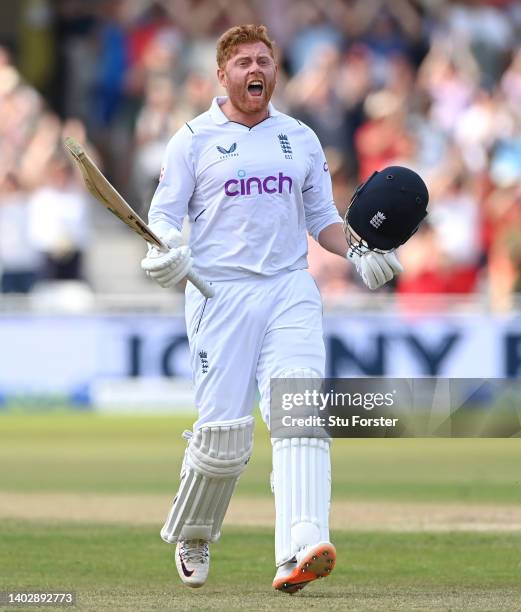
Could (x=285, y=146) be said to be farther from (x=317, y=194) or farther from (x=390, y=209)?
(x=390, y=209)

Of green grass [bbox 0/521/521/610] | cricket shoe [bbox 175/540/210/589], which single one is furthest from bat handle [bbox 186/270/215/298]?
green grass [bbox 0/521/521/610]

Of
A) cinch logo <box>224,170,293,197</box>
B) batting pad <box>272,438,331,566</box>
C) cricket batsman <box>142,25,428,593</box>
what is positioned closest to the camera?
batting pad <box>272,438,331,566</box>

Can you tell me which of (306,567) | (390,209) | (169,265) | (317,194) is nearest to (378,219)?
(390,209)

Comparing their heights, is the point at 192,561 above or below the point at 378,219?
below

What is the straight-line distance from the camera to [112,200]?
695 cm

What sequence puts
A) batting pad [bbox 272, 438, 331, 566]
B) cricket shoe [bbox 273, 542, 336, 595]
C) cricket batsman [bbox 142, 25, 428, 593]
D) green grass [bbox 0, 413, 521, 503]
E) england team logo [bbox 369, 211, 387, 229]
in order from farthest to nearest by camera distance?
green grass [bbox 0, 413, 521, 503] < cricket batsman [bbox 142, 25, 428, 593] < england team logo [bbox 369, 211, 387, 229] < batting pad [bbox 272, 438, 331, 566] < cricket shoe [bbox 273, 542, 336, 595]

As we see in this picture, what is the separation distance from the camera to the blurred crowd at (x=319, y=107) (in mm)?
16594

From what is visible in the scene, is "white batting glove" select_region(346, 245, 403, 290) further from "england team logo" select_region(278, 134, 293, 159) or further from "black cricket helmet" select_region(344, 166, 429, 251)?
"england team logo" select_region(278, 134, 293, 159)

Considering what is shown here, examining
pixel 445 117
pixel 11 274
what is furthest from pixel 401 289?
pixel 11 274

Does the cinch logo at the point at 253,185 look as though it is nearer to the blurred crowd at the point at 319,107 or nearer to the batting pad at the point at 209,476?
the batting pad at the point at 209,476

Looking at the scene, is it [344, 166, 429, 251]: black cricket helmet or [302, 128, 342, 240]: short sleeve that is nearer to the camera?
[344, 166, 429, 251]: black cricket helmet

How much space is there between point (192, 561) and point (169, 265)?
1.35m

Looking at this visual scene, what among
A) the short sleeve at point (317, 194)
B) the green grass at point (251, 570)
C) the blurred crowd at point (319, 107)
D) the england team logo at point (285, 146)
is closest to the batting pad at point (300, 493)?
the green grass at point (251, 570)

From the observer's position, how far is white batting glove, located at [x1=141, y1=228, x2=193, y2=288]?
22.2 ft
